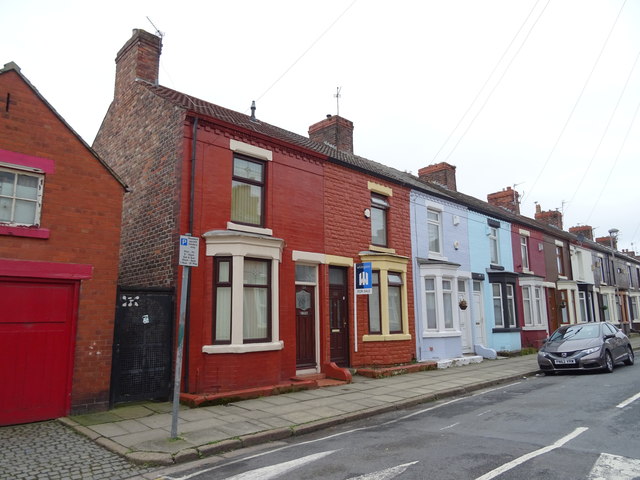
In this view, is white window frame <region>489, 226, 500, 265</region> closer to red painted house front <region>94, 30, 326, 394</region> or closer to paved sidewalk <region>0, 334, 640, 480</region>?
paved sidewalk <region>0, 334, 640, 480</region>

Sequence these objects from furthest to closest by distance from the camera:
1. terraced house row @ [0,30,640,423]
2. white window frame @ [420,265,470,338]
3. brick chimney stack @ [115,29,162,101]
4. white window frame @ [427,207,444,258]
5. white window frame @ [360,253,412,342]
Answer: white window frame @ [427,207,444,258]
white window frame @ [420,265,470,338]
white window frame @ [360,253,412,342]
brick chimney stack @ [115,29,162,101]
terraced house row @ [0,30,640,423]

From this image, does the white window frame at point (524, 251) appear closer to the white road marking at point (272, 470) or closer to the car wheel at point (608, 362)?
the car wheel at point (608, 362)

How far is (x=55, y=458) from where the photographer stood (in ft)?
19.4

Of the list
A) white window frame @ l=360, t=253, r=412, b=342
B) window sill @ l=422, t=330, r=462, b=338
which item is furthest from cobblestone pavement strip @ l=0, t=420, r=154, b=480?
window sill @ l=422, t=330, r=462, b=338

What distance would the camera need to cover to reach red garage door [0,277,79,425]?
7.41 meters

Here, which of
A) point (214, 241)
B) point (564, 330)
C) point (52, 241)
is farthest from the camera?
point (564, 330)

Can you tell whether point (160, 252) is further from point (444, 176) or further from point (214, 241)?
point (444, 176)

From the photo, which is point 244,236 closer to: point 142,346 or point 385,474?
point 142,346

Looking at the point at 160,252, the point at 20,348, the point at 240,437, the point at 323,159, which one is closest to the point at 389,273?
the point at 323,159

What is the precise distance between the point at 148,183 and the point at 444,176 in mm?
15961

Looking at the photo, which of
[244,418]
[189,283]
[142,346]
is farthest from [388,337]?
[142,346]

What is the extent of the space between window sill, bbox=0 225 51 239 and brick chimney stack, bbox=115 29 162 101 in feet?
21.8

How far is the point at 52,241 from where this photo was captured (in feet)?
26.5

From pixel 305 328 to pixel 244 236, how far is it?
11.5 ft
